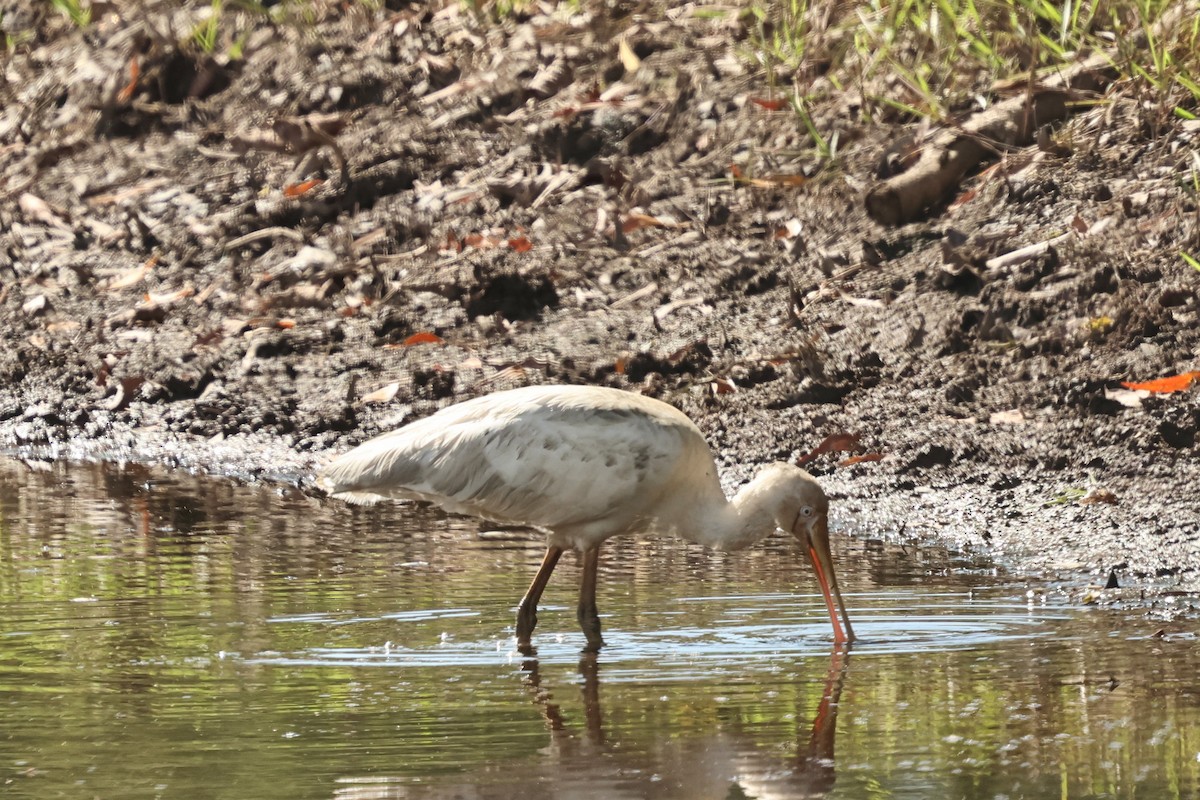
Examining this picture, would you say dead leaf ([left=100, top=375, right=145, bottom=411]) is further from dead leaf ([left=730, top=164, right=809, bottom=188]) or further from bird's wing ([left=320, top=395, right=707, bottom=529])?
bird's wing ([left=320, top=395, right=707, bottom=529])

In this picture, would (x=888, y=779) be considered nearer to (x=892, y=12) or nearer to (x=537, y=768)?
(x=537, y=768)

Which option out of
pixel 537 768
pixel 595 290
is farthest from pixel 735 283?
pixel 537 768

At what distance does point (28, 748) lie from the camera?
16.6ft

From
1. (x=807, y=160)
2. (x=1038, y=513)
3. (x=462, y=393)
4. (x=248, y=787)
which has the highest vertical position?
(x=807, y=160)

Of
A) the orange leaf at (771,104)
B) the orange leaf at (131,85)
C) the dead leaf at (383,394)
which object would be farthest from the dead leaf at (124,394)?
the orange leaf at (131,85)

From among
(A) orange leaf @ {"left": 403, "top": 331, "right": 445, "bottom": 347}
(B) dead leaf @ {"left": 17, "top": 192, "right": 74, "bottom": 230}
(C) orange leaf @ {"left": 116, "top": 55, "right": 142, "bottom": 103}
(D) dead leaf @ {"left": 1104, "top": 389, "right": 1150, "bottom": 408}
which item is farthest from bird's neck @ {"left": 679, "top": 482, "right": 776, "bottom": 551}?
(C) orange leaf @ {"left": 116, "top": 55, "right": 142, "bottom": 103}

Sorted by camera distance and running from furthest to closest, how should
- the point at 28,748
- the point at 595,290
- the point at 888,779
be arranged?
the point at 595,290, the point at 28,748, the point at 888,779

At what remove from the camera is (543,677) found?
19.5 ft

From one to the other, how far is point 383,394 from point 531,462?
3.47 m

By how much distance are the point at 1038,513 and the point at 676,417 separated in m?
1.66

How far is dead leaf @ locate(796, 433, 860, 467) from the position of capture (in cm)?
872

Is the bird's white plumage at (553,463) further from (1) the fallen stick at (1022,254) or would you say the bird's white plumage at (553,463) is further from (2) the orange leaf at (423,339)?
(2) the orange leaf at (423,339)

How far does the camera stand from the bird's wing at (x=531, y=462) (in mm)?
6762

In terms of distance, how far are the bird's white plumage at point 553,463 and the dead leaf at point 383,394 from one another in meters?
3.03
